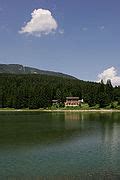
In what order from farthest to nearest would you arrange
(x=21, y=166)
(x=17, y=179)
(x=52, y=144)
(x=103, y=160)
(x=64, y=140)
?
(x=64, y=140) < (x=52, y=144) < (x=103, y=160) < (x=21, y=166) < (x=17, y=179)

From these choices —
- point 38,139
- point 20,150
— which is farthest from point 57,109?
point 20,150

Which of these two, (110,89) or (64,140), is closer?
(64,140)

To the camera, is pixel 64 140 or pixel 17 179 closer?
pixel 17 179

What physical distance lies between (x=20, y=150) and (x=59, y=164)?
38.6 feet

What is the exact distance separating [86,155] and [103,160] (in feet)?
13.4

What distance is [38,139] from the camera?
60156 millimetres

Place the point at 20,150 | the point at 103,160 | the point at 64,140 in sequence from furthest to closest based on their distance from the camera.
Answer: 1. the point at 64,140
2. the point at 20,150
3. the point at 103,160

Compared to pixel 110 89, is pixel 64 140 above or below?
below

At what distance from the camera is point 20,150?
47750 mm

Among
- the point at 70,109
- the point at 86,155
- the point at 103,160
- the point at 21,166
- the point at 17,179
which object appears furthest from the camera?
the point at 70,109

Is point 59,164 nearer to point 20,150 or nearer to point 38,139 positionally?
point 20,150

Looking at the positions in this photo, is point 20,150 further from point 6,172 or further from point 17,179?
point 17,179

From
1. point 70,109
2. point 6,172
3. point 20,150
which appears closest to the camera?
point 6,172

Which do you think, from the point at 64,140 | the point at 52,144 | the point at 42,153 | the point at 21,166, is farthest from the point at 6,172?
the point at 64,140
